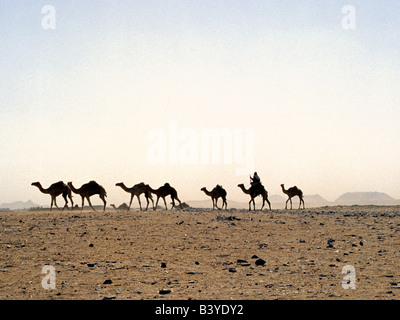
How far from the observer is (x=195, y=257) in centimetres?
1423

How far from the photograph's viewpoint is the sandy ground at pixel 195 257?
33.5 feet

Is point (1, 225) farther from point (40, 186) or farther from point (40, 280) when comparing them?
point (40, 186)

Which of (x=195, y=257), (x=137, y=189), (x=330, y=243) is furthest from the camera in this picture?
(x=137, y=189)

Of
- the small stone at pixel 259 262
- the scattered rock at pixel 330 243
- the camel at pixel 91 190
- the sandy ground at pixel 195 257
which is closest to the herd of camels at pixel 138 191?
the camel at pixel 91 190

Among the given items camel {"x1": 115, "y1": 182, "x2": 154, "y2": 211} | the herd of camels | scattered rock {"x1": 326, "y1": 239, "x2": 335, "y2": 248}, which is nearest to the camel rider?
the herd of camels

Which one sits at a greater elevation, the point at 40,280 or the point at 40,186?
the point at 40,186

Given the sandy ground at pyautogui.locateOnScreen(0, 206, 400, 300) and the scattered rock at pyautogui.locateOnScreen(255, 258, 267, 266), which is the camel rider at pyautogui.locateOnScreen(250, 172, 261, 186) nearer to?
the sandy ground at pyautogui.locateOnScreen(0, 206, 400, 300)

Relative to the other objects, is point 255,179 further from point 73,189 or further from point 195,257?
point 195,257

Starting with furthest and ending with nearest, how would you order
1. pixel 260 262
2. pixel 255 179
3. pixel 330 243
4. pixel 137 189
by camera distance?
pixel 255 179 < pixel 137 189 < pixel 330 243 < pixel 260 262

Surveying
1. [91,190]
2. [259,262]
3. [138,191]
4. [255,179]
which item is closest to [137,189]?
[138,191]

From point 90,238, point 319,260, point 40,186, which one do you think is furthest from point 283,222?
point 40,186

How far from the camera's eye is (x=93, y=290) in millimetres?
10195

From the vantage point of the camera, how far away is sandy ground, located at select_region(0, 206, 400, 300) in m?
10.2
